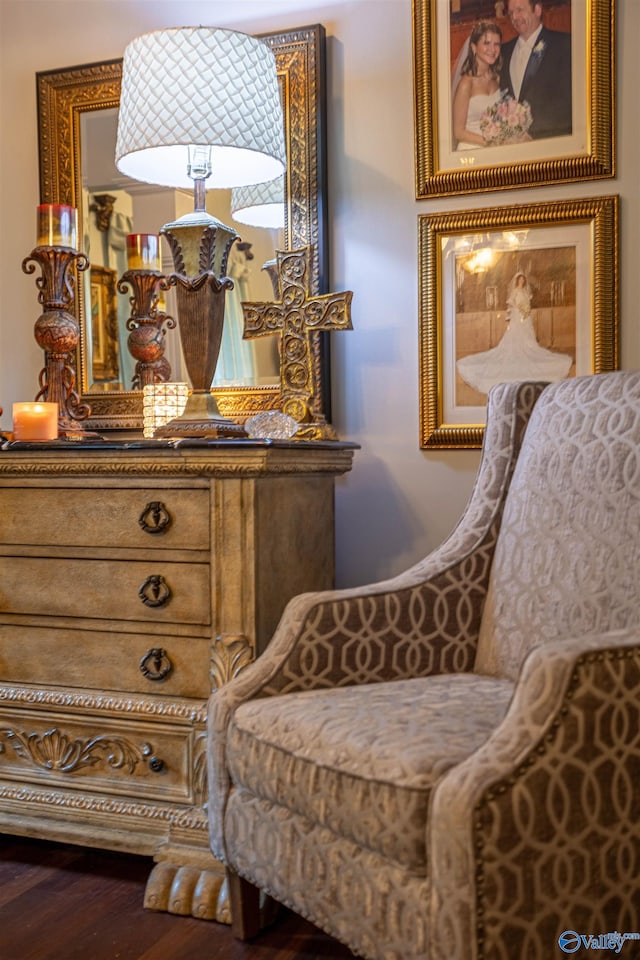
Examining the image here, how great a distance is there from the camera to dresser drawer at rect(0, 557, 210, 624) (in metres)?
1.97

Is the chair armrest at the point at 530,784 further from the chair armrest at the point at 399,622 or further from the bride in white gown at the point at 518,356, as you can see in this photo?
the bride in white gown at the point at 518,356

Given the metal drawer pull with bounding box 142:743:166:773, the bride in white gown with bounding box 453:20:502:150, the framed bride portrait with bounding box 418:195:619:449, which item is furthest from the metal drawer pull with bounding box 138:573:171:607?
the bride in white gown with bounding box 453:20:502:150

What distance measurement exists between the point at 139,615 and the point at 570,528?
2.96 ft

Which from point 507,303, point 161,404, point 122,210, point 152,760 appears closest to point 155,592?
point 152,760

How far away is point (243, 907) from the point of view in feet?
5.75

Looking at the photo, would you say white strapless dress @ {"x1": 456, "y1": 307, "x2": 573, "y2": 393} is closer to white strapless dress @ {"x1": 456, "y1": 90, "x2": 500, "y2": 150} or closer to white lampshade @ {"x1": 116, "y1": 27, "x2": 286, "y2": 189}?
white strapless dress @ {"x1": 456, "y1": 90, "x2": 500, "y2": 150}

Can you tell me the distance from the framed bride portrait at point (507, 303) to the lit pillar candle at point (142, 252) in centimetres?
72

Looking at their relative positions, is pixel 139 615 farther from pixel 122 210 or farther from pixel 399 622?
pixel 122 210

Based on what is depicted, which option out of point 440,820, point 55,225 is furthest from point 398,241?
point 440,820

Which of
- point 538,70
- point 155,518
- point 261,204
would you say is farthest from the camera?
point 261,204

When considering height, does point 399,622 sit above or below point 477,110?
below

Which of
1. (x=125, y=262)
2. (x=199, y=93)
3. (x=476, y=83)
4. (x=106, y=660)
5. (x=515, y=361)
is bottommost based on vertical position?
(x=106, y=660)

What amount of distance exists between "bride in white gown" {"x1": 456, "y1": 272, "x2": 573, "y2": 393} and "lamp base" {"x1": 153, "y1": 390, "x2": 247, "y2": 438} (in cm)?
64

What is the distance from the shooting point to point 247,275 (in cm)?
253
